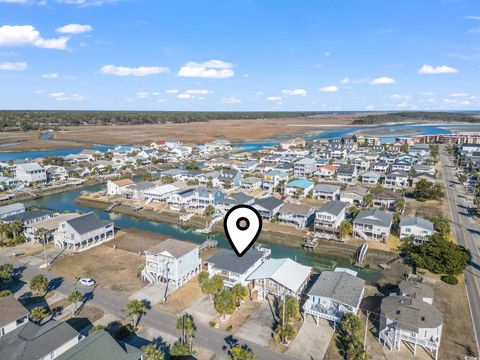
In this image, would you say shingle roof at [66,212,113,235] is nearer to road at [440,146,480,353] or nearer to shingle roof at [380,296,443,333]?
shingle roof at [380,296,443,333]

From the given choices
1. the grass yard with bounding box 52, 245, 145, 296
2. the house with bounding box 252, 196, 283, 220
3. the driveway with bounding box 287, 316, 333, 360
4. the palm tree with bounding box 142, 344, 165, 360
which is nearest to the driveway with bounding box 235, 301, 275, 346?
the driveway with bounding box 287, 316, 333, 360

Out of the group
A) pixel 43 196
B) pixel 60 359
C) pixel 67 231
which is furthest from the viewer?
pixel 43 196

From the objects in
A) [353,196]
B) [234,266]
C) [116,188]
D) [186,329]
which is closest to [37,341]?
[186,329]

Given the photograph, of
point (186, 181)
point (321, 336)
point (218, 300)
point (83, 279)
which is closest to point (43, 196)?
point (186, 181)

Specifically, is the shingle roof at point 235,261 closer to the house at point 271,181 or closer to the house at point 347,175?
the house at point 271,181

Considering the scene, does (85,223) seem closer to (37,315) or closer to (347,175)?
(37,315)

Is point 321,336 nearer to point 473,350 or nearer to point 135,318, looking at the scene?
point 473,350
